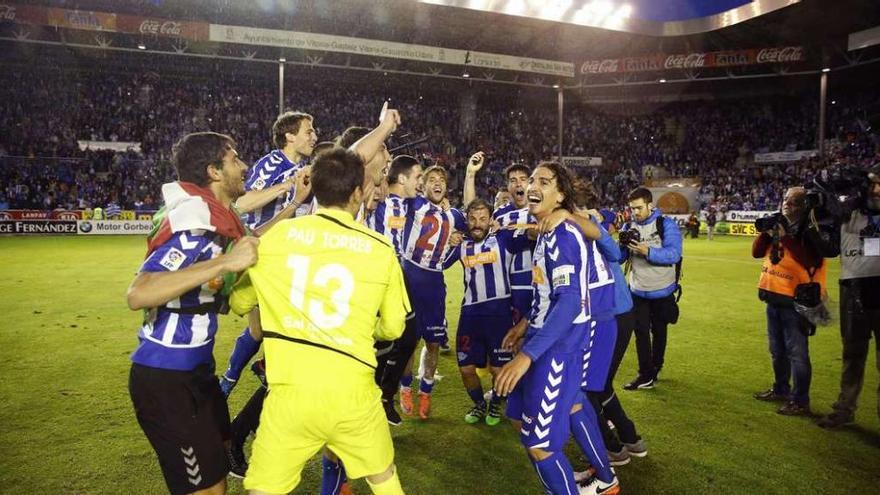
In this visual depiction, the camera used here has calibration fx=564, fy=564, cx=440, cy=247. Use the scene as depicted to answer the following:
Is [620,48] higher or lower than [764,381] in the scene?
higher

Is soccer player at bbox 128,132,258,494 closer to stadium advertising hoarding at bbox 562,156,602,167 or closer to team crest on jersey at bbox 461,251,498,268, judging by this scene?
team crest on jersey at bbox 461,251,498,268

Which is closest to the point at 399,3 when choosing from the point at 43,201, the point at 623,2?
the point at 623,2

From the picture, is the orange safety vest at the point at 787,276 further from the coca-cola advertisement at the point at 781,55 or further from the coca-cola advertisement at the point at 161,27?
the coca-cola advertisement at the point at 781,55

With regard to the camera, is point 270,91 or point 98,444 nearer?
point 98,444

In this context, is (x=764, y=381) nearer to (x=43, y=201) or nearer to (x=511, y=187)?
(x=511, y=187)

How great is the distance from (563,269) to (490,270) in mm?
2253

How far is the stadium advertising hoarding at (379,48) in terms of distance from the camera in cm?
3002

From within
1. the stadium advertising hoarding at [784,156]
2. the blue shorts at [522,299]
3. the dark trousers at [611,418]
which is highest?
the stadium advertising hoarding at [784,156]

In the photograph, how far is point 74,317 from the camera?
9.65m

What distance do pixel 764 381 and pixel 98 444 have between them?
7.11 m

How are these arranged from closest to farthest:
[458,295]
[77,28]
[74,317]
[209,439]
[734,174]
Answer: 1. [209,439]
2. [74,317]
3. [458,295]
4. [77,28]
5. [734,174]

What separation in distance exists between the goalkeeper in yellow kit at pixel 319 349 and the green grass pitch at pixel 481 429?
1.77 metres

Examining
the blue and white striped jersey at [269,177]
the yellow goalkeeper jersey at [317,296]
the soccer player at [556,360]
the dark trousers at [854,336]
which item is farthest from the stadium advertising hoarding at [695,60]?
the yellow goalkeeper jersey at [317,296]

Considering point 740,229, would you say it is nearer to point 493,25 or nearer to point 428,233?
point 493,25
